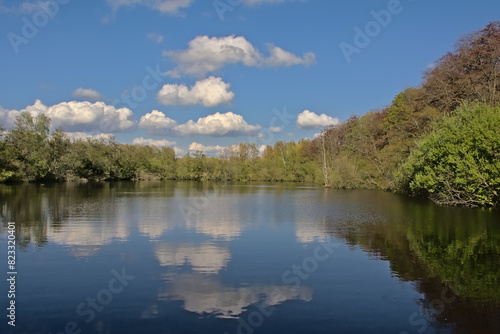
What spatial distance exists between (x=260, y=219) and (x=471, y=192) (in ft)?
55.2

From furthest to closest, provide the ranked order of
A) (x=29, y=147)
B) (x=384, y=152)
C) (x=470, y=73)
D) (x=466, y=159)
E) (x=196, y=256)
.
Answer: (x=29, y=147)
(x=384, y=152)
(x=470, y=73)
(x=466, y=159)
(x=196, y=256)

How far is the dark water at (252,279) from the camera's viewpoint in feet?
24.3

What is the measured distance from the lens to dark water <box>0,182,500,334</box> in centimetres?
741

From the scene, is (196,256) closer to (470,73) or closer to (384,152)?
(470,73)

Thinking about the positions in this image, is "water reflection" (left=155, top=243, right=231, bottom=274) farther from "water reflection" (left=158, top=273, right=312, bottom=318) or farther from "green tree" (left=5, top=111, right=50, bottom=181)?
"green tree" (left=5, top=111, right=50, bottom=181)

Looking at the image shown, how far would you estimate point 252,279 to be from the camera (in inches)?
402

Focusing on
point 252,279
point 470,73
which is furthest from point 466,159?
point 252,279

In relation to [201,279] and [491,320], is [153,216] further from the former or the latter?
[491,320]

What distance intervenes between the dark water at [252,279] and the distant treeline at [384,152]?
28.7ft

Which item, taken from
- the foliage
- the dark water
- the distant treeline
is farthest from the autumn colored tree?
the dark water

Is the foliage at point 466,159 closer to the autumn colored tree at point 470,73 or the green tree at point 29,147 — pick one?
the autumn colored tree at point 470,73

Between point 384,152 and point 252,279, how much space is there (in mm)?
48359

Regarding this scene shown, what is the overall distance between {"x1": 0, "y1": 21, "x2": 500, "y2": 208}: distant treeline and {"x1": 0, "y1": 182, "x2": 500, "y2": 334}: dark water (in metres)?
8.76

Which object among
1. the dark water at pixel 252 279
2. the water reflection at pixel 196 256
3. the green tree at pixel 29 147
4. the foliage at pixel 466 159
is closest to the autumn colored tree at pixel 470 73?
the foliage at pixel 466 159
